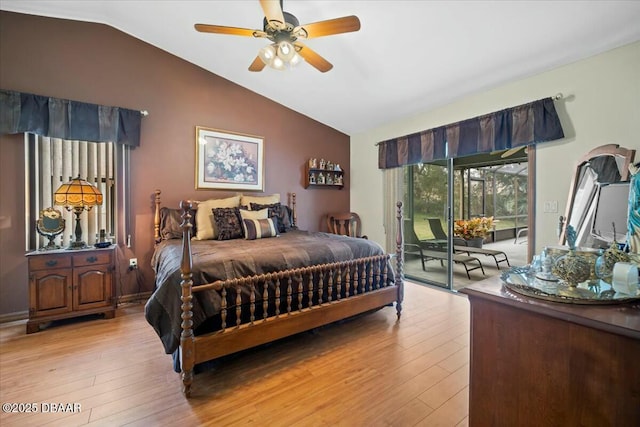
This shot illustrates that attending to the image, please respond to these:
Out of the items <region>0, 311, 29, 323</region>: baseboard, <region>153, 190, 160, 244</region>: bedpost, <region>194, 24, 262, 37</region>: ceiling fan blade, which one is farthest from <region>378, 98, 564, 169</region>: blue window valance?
<region>0, 311, 29, 323</region>: baseboard

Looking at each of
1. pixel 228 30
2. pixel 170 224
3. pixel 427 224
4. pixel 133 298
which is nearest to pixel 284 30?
pixel 228 30

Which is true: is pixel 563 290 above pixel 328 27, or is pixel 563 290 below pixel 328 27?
below

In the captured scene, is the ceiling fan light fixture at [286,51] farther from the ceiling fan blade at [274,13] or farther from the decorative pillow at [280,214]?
the decorative pillow at [280,214]

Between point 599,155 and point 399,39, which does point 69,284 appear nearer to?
point 399,39

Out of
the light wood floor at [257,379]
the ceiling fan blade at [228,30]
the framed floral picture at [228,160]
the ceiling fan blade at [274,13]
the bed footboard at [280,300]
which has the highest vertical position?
the ceiling fan blade at [228,30]

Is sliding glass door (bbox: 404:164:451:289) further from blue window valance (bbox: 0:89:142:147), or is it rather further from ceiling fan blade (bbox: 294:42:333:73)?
blue window valance (bbox: 0:89:142:147)

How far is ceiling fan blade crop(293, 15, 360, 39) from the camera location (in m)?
2.00

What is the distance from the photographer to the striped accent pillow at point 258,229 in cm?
320

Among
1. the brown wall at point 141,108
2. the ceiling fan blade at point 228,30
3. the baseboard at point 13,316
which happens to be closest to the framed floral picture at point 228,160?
the brown wall at point 141,108

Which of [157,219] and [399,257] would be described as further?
[157,219]

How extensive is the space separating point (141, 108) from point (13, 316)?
255cm

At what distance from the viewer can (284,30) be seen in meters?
2.14

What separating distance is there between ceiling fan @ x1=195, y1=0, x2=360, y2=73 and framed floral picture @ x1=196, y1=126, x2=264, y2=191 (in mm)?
1783

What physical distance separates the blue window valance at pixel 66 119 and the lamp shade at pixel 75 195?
23.6 inches
